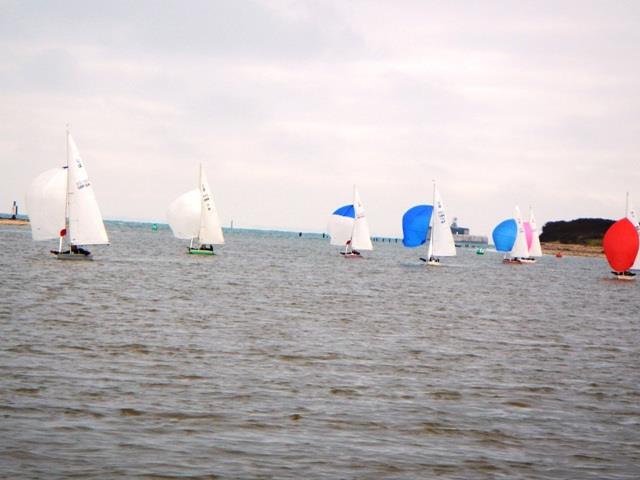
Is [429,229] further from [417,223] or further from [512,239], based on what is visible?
[512,239]

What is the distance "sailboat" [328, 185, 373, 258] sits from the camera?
100 metres

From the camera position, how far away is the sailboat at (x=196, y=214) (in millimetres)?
82875

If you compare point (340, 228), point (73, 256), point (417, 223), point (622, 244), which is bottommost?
point (73, 256)

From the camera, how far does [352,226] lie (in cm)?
10400

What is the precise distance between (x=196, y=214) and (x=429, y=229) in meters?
23.1

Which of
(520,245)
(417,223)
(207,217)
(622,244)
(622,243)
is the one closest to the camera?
(622,243)

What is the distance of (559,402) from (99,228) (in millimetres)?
47401

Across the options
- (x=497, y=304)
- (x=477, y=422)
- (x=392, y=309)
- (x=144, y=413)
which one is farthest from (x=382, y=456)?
(x=497, y=304)

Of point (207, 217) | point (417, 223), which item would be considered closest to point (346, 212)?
point (417, 223)

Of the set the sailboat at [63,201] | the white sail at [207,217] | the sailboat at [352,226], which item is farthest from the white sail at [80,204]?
the sailboat at [352,226]

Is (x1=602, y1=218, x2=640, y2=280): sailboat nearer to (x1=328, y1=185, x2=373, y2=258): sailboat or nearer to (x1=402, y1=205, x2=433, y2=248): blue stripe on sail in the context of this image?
(x1=402, y1=205, x2=433, y2=248): blue stripe on sail

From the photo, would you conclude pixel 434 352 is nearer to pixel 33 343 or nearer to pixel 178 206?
pixel 33 343

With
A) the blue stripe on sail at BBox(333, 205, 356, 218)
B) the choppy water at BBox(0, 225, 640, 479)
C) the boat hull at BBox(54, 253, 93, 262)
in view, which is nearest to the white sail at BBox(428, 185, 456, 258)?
the blue stripe on sail at BBox(333, 205, 356, 218)

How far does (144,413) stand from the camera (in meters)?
15.0
